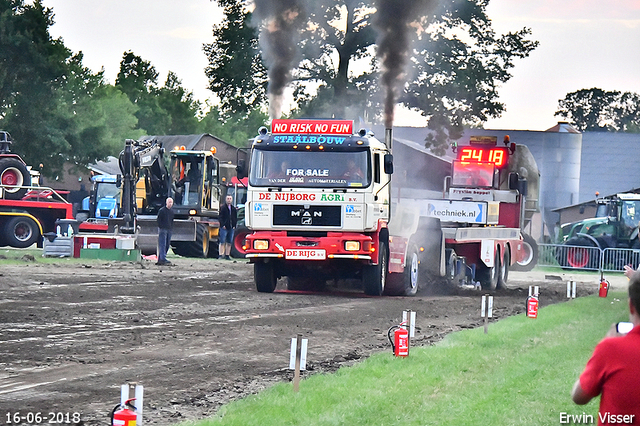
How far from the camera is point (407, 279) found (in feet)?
68.8

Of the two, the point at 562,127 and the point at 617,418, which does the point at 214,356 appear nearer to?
the point at 617,418

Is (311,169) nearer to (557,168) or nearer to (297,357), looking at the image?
(297,357)

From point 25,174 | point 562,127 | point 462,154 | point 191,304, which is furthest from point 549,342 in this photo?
point 562,127

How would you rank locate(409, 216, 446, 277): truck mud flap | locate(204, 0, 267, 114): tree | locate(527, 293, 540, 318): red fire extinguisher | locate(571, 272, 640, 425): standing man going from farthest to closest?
locate(204, 0, 267, 114): tree → locate(409, 216, 446, 277): truck mud flap → locate(527, 293, 540, 318): red fire extinguisher → locate(571, 272, 640, 425): standing man

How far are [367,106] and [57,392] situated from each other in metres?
32.3

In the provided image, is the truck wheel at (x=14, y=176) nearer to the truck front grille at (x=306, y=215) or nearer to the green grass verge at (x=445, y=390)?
the truck front grille at (x=306, y=215)

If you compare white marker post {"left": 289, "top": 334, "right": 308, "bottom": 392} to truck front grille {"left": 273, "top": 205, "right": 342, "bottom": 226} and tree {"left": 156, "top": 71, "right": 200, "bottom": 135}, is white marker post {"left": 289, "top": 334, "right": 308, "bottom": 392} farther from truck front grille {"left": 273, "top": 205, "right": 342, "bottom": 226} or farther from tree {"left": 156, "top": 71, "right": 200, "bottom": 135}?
tree {"left": 156, "top": 71, "right": 200, "bottom": 135}

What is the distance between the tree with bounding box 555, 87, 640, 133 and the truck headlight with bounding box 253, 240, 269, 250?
113648 mm

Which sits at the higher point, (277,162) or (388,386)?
(277,162)

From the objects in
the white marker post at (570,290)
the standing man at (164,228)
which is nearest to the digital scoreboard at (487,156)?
the white marker post at (570,290)

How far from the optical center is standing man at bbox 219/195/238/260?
32.2 metres

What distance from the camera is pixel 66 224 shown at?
101 ft

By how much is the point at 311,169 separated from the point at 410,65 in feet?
60.8

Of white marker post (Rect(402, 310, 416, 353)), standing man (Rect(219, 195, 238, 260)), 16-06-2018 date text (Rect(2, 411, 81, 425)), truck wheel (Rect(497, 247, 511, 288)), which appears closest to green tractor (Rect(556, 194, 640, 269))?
truck wheel (Rect(497, 247, 511, 288))
